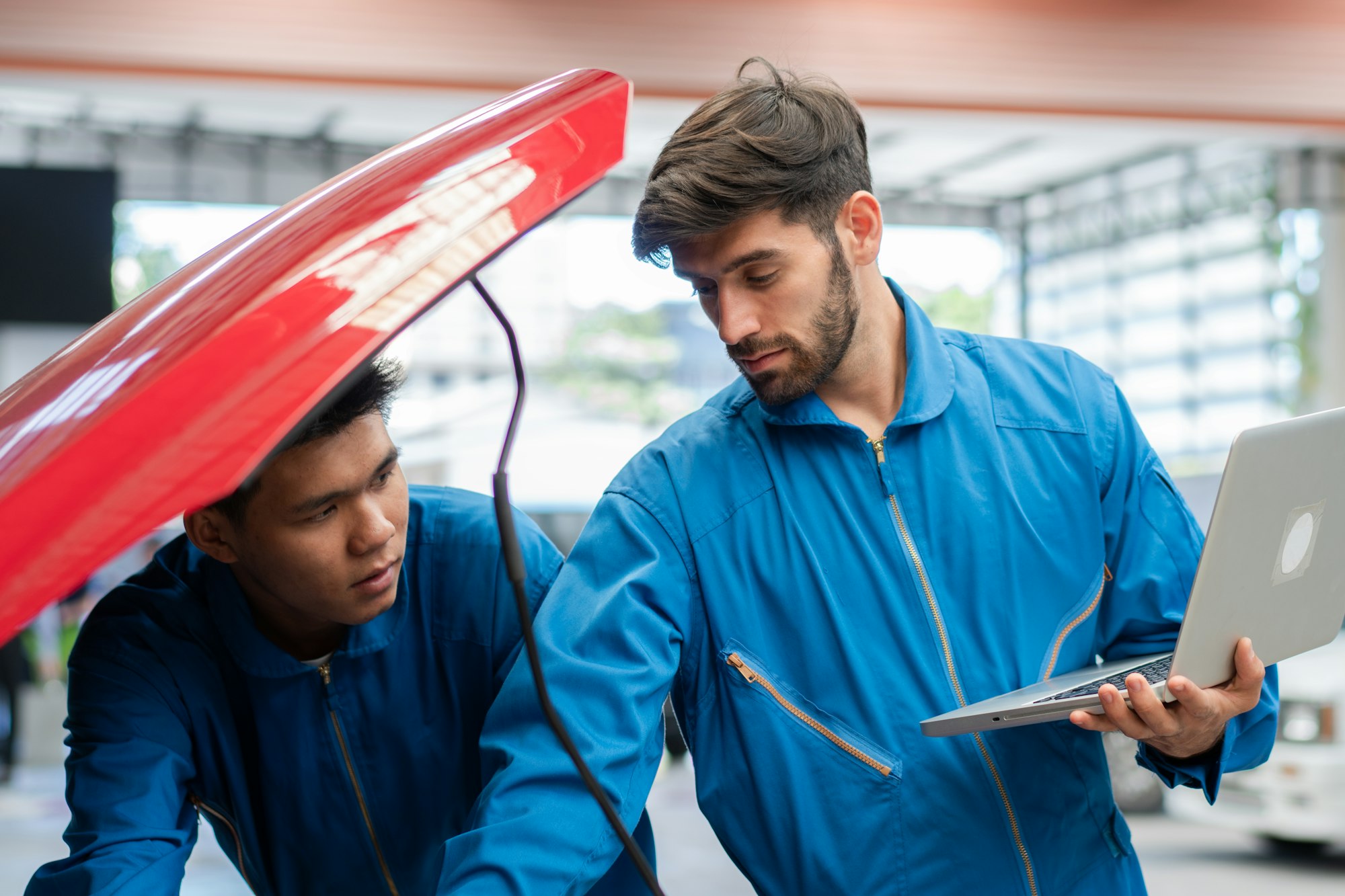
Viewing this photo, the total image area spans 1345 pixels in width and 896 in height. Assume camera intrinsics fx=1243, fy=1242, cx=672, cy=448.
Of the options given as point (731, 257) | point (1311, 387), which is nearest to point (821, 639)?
point (731, 257)

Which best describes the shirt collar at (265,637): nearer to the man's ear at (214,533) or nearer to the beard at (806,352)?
the man's ear at (214,533)

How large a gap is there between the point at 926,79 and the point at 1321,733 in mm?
2740

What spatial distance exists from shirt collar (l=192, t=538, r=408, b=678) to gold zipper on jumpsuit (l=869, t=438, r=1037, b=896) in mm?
547

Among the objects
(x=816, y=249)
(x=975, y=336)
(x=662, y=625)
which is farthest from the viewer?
(x=975, y=336)

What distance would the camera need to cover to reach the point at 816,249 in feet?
4.25

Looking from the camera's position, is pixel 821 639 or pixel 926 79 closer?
pixel 821 639

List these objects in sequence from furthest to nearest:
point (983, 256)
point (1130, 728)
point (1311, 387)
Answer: point (983, 256) → point (1311, 387) → point (1130, 728)

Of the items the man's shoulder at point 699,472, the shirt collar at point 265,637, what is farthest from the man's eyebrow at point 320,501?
the man's shoulder at point 699,472

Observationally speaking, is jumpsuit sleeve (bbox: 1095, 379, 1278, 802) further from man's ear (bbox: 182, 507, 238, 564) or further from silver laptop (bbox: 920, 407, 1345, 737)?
man's ear (bbox: 182, 507, 238, 564)

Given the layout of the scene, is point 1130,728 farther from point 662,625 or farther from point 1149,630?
point 662,625

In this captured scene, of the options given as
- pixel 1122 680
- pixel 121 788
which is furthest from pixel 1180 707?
pixel 121 788

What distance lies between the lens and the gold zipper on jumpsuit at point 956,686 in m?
1.20

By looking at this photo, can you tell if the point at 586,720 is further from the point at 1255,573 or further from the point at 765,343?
the point at 1255,573

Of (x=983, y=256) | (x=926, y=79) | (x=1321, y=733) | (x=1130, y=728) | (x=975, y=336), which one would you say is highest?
(x=983, y=256)
